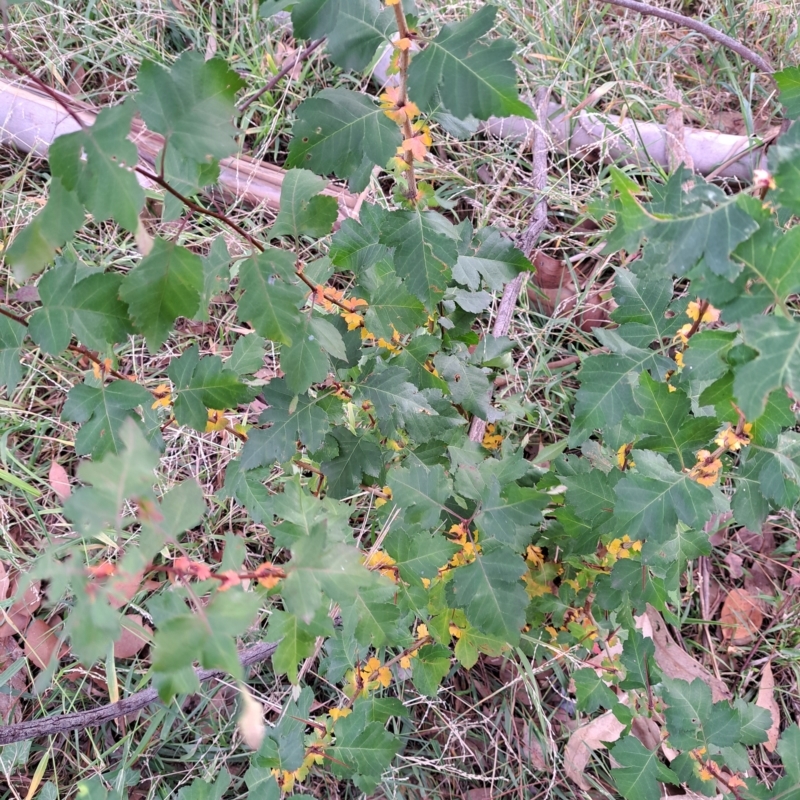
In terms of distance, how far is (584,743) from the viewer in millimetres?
2086

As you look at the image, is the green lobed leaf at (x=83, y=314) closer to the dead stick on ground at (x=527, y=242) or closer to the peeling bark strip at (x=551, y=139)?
the dead stick on ground at (x=527, y=242)

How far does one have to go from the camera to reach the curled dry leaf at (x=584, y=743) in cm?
208

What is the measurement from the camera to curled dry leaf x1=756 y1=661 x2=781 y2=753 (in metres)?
2.15

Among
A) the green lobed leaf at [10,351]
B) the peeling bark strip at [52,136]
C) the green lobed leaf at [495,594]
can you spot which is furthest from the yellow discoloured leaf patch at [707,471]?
the peeling bark strip at [52,136]

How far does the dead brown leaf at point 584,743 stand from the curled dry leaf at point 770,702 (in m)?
0.46

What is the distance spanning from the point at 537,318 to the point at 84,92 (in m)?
2.10

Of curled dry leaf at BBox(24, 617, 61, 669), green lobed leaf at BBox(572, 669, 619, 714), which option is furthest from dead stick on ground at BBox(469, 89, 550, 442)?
curled dry leaf at BBox(24, 617, 61, 669)

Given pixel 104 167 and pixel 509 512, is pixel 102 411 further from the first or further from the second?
pixel 509 512

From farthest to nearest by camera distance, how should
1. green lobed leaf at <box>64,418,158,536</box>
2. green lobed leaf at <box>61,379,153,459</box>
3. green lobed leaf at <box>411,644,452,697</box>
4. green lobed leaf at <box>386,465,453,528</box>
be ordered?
green lobed leaf at <box>411,644,452,697</box>, green lobed leaf at <box>386,465,453,528</box>, green lobed leaf at <box>61,379,153,459</box>, green lobed leaf at <box>64,418,158,536</box>

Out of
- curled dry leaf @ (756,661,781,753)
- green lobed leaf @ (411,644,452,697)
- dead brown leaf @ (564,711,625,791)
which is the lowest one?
dead brown leaf @ (564,711,625,791)

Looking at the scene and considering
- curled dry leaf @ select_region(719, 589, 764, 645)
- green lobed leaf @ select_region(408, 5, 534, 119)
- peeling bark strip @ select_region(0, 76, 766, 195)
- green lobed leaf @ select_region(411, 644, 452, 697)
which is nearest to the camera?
green lobed leaf @ select_region(408, 5, 534, 119)

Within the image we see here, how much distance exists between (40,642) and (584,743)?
1.74m

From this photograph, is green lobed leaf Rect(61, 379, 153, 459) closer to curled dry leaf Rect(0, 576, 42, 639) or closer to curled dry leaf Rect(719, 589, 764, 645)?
curled dry leaf Rect(0, 576, 42, 639)

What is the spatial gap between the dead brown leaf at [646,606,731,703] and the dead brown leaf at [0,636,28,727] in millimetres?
2039
